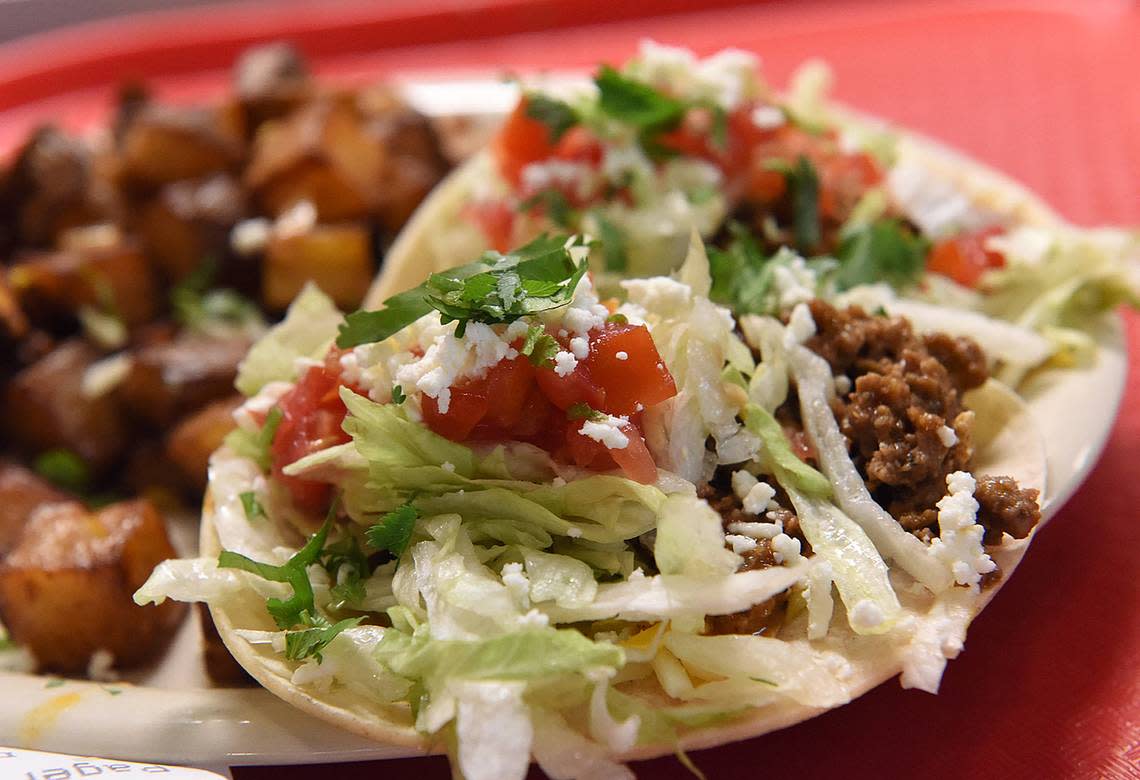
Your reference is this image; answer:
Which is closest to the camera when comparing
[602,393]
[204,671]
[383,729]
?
[383,729]

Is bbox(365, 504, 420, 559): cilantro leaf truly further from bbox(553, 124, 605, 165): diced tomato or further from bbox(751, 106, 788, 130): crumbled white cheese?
bbox(751, 106, 788, 130): crumbled white cheese

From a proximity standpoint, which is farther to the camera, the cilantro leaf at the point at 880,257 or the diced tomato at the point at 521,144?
the diced tomato at the point at 521,144

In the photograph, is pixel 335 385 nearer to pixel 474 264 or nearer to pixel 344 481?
pixel 344 481

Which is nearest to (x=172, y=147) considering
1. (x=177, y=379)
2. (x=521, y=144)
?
(x=177, y=379)

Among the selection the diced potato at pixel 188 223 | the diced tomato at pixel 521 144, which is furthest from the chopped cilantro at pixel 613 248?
the diced potato at pixel 188 223

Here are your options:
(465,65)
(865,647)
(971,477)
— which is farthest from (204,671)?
(465,65)

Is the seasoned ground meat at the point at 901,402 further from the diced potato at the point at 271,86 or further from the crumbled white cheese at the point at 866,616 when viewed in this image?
the diced potato at the point at 271,86

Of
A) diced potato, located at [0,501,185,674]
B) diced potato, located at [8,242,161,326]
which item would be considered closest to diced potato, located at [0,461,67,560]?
diced potato, located at [0,501,185,674]
